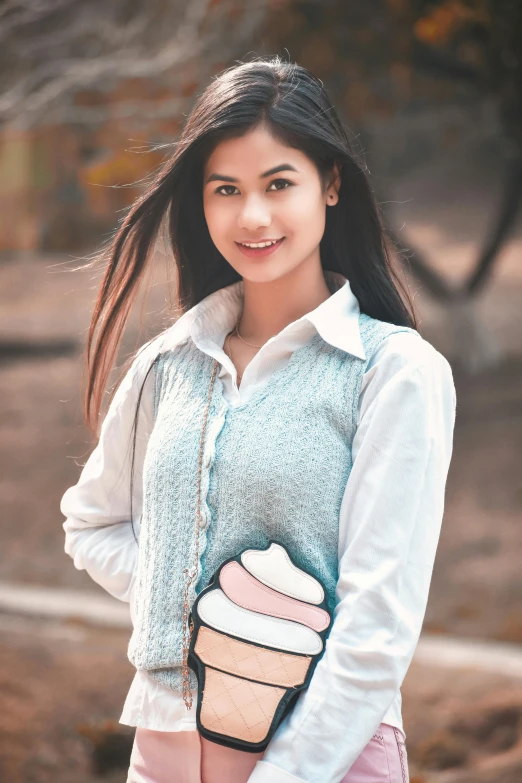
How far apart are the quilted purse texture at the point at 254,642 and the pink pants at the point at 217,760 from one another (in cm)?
5

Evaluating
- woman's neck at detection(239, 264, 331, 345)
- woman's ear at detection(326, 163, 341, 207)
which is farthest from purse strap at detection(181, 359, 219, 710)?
woman's ear at detection(326, 163, 341, 207)

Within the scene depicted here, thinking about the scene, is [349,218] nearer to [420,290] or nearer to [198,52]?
[198,52]

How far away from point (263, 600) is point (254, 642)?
0.16ft

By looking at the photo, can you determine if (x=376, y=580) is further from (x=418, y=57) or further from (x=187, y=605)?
(x=418, y=57)

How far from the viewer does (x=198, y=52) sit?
197 inches

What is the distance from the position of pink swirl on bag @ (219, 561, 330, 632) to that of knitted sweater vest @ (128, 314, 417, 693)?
0.03 meters

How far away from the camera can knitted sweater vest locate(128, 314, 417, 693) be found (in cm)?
122

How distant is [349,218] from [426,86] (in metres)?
4.12

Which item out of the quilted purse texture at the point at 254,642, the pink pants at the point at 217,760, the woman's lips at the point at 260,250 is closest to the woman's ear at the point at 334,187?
the woman's lips at the point at 260,250

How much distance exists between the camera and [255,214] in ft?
4.20

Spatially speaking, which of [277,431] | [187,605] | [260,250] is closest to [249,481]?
[277,431]

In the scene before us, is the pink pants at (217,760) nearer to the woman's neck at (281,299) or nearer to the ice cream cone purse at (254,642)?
the ice cream cone purse at (254,642)

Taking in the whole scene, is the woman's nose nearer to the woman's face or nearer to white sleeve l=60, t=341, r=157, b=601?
the woman's face

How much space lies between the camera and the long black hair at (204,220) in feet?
4.26
